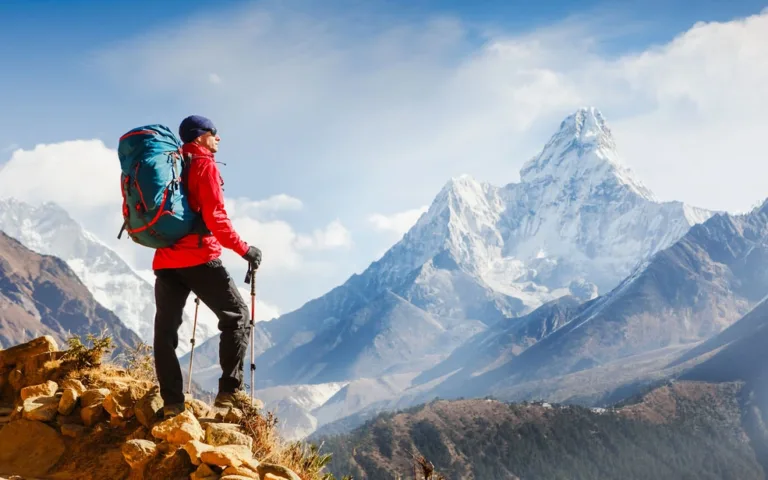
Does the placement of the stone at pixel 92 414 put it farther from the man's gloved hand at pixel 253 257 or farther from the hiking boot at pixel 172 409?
the man's gloved hand at pixel 253 257

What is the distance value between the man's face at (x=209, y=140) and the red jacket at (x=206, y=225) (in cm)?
26

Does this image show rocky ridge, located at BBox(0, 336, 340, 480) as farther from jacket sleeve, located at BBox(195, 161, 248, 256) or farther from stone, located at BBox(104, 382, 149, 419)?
jacket sleeve, located at BBox(195, 161, 248, 256)

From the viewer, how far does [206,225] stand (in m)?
7.73

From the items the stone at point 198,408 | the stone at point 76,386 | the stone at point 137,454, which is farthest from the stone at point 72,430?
the stone at point 137,454

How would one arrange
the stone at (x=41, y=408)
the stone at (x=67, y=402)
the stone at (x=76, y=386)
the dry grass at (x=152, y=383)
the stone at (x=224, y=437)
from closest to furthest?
the stone at (x=224, y=437) < the dry grass at (x=152, y=383) < the stone at (x=41, y=408) < the stone at (x=67, y=402) < the stone at (x=76, y=386)

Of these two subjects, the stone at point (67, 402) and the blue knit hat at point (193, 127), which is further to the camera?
the stone at point (67, 402)

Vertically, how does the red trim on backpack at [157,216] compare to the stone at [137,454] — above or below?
above

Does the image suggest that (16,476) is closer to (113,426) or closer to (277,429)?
(113,426)

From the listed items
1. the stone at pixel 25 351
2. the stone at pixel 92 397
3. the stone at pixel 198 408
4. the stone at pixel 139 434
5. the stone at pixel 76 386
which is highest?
the stone at pixel 25 351

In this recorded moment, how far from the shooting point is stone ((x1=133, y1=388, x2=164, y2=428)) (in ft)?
25.5

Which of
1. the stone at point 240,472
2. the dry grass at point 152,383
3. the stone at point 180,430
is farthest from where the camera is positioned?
the dry grass at point 152,383

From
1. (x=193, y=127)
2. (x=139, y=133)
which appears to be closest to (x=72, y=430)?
(x=139, y=133)

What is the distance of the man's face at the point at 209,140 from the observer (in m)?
8.16

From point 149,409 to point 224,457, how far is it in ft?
7.24
